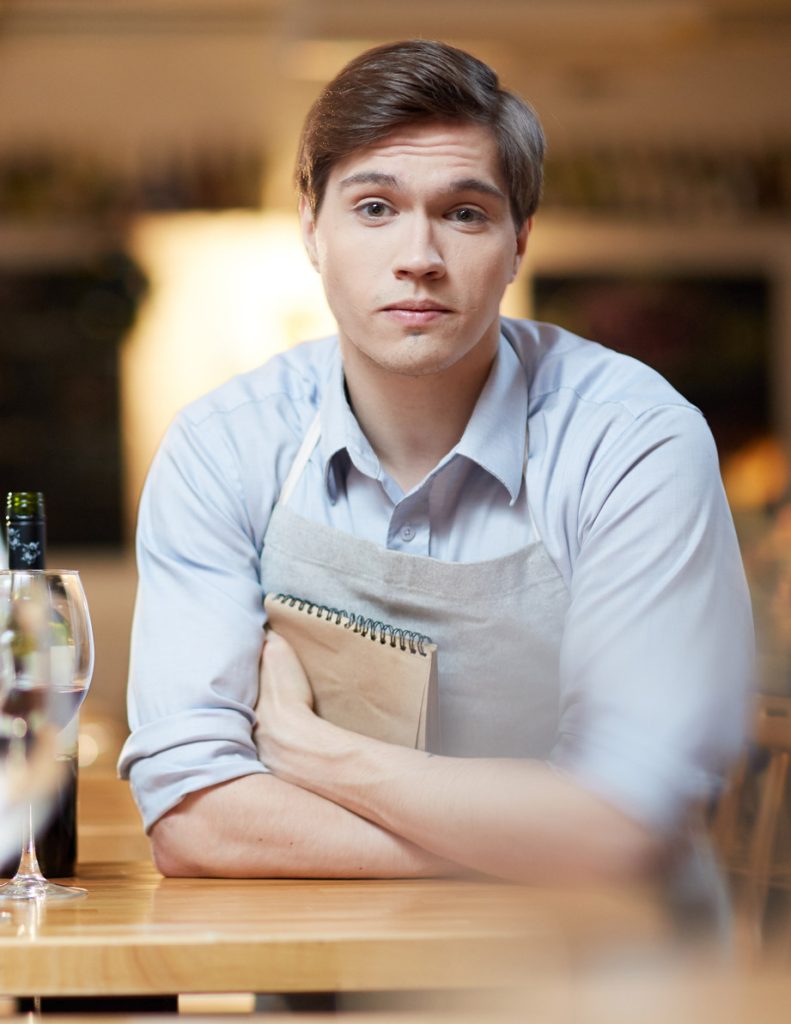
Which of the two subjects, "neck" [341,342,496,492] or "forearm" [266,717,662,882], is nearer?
"forearm" [266,717,662,882]

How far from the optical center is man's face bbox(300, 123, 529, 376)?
143 cm

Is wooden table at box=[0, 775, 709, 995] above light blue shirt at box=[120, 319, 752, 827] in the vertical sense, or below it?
below

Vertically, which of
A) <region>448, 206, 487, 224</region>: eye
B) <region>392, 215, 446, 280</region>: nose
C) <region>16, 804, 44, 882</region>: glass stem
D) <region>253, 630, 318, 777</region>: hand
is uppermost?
<region>448, 206, 487, 224</region>: eye

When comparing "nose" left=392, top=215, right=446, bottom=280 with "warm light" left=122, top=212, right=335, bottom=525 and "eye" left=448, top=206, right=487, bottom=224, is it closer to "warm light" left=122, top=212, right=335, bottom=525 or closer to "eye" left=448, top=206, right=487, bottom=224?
"eye" left=448, top=206, right=487, bottom=224

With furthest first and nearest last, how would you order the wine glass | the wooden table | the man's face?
the man's face → the wine glass → the wooden table

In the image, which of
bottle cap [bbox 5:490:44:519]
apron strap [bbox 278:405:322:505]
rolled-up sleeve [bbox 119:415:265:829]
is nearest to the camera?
bottle cap [bbox 5:490:44:519]

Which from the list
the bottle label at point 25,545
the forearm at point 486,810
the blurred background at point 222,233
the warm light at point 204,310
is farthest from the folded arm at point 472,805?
the warm light at point 204,310

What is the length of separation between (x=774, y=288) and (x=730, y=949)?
5.63m

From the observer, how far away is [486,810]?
46.3 inches

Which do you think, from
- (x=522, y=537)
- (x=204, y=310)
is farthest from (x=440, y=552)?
(x=204, y=310)

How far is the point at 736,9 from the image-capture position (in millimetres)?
4352

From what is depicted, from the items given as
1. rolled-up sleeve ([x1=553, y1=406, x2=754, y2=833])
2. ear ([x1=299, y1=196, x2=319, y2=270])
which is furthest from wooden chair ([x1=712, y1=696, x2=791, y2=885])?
ear ([x1=299, y1=196, x2=319, y2=270])

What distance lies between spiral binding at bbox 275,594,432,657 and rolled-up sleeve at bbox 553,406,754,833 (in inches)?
5.5

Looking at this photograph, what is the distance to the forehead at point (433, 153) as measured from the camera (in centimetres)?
143
